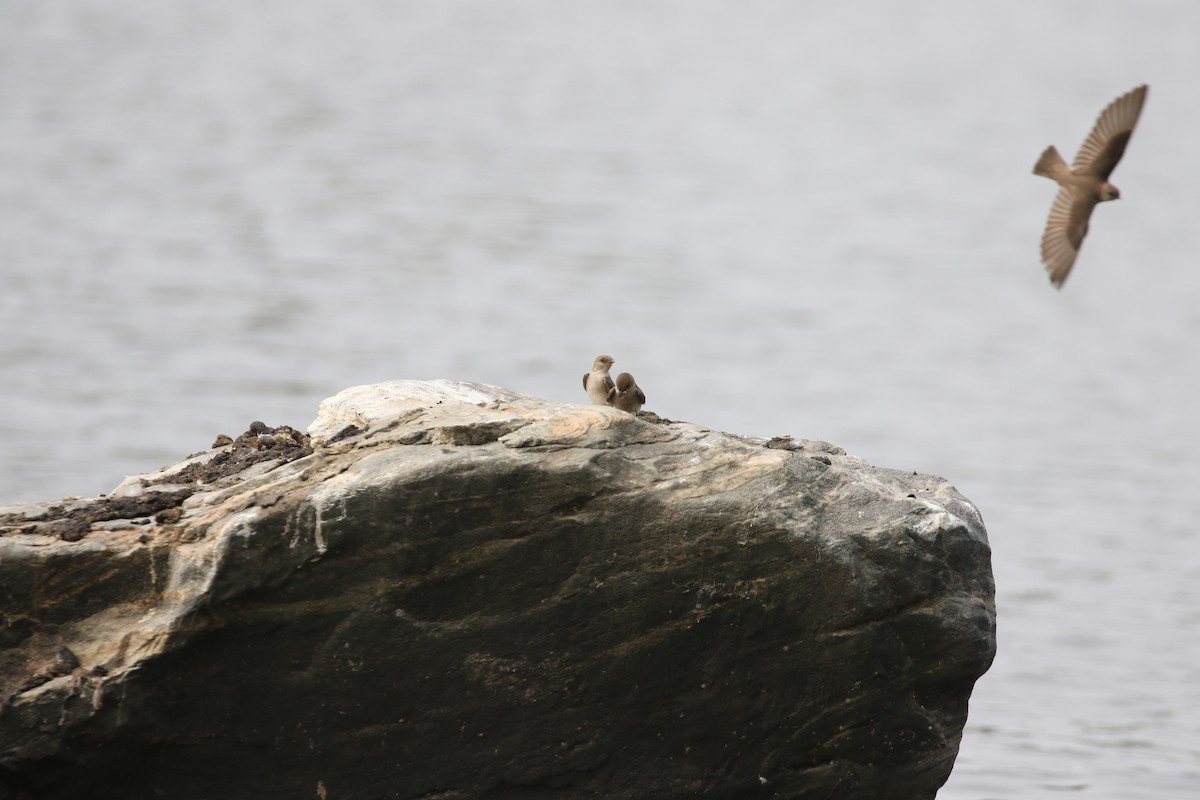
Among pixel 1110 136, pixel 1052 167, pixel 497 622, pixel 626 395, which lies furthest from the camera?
pixel 1052 167

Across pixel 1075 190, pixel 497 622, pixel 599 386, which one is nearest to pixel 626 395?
pixel 599 386

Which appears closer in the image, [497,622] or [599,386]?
[497,622]

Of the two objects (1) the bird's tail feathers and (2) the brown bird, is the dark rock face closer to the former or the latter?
(2) the brown bird

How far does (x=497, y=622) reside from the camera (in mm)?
6984

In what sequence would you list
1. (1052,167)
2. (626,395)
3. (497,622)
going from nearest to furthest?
(497,622) < (626,395) < (1052,167)

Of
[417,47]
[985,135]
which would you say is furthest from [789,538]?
[417,47]

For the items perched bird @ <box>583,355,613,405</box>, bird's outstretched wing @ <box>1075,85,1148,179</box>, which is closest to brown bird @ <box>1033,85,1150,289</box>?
bird's outstretched wing @ <box>1075,85,1148,179</box>

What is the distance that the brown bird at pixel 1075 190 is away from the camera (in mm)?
10423

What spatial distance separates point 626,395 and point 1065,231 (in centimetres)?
394

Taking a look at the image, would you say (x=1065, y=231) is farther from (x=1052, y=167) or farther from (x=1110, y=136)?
(x=1110, y=136)

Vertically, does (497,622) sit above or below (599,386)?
below

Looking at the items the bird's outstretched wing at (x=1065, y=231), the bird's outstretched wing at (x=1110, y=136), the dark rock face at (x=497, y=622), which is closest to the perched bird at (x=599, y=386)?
the dark rock face at (x=497, y=622)

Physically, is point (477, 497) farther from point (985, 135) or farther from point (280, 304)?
point (985, 135)

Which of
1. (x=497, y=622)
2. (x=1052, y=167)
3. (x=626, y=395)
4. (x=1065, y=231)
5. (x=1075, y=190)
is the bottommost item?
(x=497, y=622)
